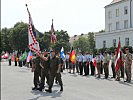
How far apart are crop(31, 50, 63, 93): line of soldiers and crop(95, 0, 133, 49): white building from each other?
47.3m

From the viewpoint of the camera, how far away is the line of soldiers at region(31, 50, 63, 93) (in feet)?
38.8

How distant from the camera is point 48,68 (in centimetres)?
1215

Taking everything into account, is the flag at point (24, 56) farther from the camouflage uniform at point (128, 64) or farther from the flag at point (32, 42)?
the flag at point (32, 42)

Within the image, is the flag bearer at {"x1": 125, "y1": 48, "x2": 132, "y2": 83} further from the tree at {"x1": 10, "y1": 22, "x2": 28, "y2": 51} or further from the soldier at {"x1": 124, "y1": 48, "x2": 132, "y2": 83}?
the tree at {"x1": 10, "y1": 22, "x2": 28, "y2": 51}

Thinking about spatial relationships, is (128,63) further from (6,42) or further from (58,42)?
(6,42)

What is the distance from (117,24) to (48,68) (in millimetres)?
58053

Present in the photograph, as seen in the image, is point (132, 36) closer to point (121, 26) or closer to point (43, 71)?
point (121, 26)

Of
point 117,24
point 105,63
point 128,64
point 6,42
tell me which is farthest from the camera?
point 6,42

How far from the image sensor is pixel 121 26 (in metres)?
67.1

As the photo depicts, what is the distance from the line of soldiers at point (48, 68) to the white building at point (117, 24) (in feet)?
155

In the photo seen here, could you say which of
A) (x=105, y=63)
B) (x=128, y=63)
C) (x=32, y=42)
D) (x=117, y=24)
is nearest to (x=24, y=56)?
(x=105, y=63)

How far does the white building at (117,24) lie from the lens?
60.0 meters

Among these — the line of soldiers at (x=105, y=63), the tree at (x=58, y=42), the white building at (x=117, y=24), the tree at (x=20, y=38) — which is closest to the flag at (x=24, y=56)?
the line of soldiers at (x=105, y=63)

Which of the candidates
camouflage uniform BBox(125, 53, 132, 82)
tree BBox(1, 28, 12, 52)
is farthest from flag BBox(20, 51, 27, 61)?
tree BBox(1, 28, 12, 52)
